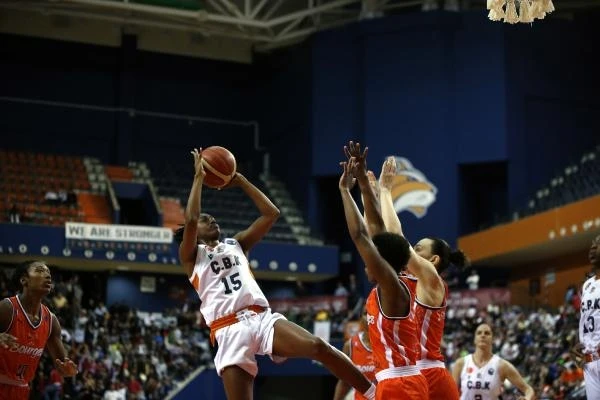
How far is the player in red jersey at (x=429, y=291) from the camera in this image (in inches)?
329

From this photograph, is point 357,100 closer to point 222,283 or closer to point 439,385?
point 222,283

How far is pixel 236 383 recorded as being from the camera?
29.8ft

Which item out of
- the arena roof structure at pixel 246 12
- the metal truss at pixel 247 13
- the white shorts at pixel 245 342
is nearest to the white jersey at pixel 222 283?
the white shorts at pixel 245 342

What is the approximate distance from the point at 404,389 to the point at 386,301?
2.34 feet

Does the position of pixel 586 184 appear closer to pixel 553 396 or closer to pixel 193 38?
pixel 553 396

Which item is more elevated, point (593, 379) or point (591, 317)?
point (591, 317)

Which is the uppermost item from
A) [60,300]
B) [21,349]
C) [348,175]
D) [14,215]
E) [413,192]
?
[413,192]

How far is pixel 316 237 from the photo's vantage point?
34531 millimetres

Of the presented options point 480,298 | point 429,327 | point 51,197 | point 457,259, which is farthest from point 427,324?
point 51,197

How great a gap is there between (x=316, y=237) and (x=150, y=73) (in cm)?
865

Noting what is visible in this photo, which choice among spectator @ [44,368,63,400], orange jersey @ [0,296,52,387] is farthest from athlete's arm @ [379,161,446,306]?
spectator @ [44,368,63,400]

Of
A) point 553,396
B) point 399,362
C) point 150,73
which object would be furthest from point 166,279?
point 399,362

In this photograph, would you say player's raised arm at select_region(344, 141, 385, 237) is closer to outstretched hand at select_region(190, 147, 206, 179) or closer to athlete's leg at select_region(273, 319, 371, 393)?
athlete's leg at select_region(273, 319, 371, 393)

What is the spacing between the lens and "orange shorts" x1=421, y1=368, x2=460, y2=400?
29.2 ft
